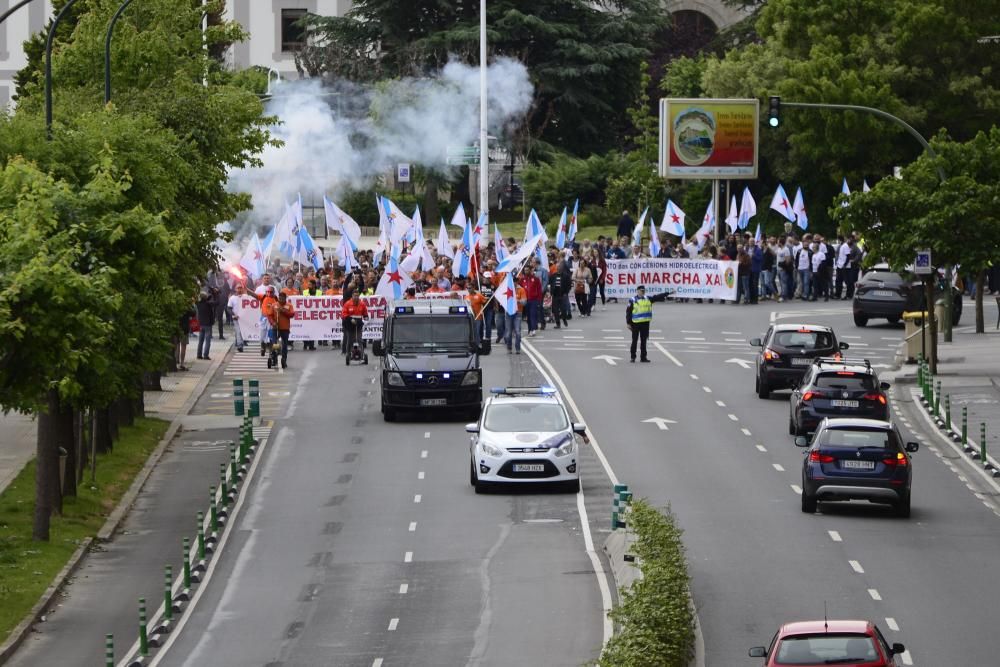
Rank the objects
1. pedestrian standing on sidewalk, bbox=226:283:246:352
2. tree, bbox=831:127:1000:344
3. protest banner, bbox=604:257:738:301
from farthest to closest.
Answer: protest banner, bbox=604:257:738:301, pedestrian standing on sidewalk, bbox=226:283:246:352, tree, bbox=831:127:1000:344

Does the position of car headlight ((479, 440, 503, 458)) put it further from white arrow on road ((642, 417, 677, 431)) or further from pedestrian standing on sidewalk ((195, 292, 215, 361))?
pedestrian standing on sidewalk ((195, 292, 215, 361))

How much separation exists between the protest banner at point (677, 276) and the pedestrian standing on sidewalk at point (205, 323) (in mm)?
12932

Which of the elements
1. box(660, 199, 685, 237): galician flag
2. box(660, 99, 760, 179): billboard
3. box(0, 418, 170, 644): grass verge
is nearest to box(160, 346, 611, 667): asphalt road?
box(0, 418, 170, 644): grass verge

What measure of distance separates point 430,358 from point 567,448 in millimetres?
6990

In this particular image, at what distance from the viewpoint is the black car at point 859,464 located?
2814cm

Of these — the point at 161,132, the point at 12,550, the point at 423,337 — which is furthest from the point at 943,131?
the point at 12,550

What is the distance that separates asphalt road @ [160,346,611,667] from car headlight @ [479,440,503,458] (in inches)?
27.9

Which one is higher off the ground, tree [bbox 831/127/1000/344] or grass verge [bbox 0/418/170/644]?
tree [bbox 831/127/1000/344]

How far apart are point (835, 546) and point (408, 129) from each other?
54841 mm

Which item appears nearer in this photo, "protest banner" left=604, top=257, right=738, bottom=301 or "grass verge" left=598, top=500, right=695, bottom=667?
"grass verge" left=598, top=500, right=695, bottom=667

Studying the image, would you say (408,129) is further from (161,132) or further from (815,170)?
(161,132)

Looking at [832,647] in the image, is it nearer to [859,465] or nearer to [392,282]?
[859,465]

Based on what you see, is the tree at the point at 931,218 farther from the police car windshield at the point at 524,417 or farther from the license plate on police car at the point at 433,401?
the police car windshield at the point at 524,417

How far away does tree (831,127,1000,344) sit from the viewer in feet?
141
